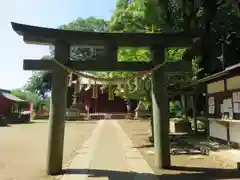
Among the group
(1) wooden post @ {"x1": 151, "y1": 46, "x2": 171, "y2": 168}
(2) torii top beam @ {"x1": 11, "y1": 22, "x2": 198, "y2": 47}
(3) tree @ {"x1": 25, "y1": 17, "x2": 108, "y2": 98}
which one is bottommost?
(1) wooden post @ {"x1": 151, "y1": 46, "x2": 171, "y2": 168}

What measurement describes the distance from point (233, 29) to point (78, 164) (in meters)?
14.6

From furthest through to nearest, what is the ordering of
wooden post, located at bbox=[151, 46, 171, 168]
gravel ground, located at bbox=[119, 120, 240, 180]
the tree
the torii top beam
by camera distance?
the tree, wooden post, located at bbox=[151, 46, 171, 168], the torii top beam, gravel ground, located at bbox=[119, 120, 240, 180]

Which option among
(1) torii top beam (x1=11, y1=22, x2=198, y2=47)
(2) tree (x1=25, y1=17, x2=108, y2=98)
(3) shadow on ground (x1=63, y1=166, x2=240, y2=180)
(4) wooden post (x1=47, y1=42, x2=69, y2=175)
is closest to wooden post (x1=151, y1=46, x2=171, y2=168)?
(1) torii top beam (x1=11, y1=22, x2=198, y2=47)

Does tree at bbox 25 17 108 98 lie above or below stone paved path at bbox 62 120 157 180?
above

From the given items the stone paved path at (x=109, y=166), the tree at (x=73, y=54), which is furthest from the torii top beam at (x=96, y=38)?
the tree at (x=73, y=54)

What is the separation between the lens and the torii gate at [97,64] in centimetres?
840

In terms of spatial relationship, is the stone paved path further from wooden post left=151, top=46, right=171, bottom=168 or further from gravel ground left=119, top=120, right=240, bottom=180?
wooden post left=151, top=46, right=171, bottom=168

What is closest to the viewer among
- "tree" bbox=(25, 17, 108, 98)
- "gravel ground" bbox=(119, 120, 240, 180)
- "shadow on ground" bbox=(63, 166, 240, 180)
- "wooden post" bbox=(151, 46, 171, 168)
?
"shadow on ground" bbox=(63, 166, 240, 180)

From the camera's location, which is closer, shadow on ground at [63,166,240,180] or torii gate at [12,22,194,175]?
shadow on ground at [63,166,240,180]

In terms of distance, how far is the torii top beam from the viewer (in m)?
8.26

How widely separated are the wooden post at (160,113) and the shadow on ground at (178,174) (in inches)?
18.9

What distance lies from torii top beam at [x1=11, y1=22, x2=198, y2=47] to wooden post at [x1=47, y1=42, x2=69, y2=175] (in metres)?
0.30

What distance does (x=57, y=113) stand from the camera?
8.49 meters

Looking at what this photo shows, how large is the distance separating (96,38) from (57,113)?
2.38 meters
